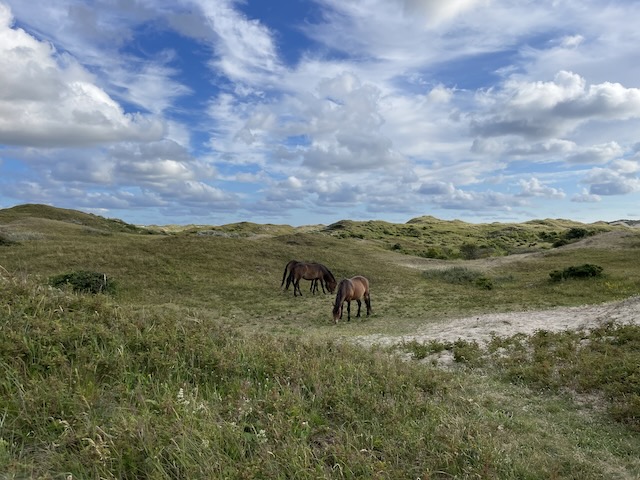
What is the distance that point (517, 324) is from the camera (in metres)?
15.2

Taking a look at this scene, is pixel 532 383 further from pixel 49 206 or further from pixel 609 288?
pixel 49 206

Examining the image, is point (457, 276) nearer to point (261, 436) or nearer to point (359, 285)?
point (359, 285)

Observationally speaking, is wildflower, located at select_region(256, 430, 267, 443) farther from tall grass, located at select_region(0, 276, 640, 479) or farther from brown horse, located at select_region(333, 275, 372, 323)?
brown horse, located at select_region(333, 275, 372, 323)

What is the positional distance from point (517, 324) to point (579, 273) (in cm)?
1703

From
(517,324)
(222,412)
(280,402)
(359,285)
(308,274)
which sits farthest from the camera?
(308,274)

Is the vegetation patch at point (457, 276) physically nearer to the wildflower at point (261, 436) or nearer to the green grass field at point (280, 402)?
the green grass field at point (280, 402)

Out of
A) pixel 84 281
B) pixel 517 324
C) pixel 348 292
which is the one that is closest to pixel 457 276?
pixel 348 292

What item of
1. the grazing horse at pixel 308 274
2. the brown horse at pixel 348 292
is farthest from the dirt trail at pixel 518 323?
the grazing horse at pixel 308 274

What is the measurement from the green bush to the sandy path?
12323mm

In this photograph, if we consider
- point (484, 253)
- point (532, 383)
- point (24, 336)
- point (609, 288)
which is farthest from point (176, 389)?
point (484, 253)

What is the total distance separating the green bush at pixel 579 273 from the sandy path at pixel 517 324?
40.4 feet

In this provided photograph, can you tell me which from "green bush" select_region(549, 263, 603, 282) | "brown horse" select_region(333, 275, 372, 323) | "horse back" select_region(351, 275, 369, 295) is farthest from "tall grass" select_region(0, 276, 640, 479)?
"green bush" select_region(549, 263, 603, 282)

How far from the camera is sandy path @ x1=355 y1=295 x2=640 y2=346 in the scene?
13.9m

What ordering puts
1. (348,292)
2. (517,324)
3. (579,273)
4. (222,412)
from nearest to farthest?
1. (222,412)
2. (517,324)
3. (348,292)
4. (579,273)
